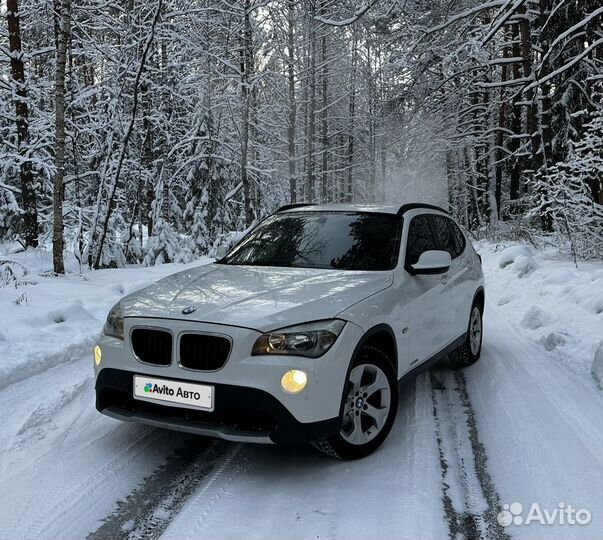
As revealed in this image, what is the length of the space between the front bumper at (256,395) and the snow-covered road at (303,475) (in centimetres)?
36

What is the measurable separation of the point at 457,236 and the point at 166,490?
4.24 m

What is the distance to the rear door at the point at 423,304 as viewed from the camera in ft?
14.4

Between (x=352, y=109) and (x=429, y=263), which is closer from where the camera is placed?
(x=429, y=263)

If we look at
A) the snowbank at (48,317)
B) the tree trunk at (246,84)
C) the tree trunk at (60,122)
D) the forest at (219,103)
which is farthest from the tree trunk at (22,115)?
the tree trunk at (246,84)

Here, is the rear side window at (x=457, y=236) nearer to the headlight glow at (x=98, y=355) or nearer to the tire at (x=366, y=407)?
the tire at (x=366, y=407)

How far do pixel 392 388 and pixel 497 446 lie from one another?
0.84 metres

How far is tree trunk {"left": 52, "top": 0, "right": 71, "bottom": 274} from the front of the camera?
9781mm

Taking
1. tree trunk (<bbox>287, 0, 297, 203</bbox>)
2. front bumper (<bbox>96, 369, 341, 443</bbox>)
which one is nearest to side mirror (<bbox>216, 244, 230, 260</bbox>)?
front bumper (<bbox>96, 369, 341, 443</bbox>)

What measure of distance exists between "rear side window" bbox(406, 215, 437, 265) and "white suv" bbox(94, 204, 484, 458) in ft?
0.09

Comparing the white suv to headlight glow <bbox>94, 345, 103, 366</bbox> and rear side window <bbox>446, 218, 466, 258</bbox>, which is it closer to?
headlight glow <bbox>94, 345, 103, 366</bbox>

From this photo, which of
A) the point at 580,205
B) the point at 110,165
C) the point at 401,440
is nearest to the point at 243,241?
the point at 401,440

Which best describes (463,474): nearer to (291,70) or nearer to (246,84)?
(246,84)

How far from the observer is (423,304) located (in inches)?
179

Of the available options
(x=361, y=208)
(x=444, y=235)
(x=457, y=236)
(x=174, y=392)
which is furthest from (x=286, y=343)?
(x=457, y=236)
